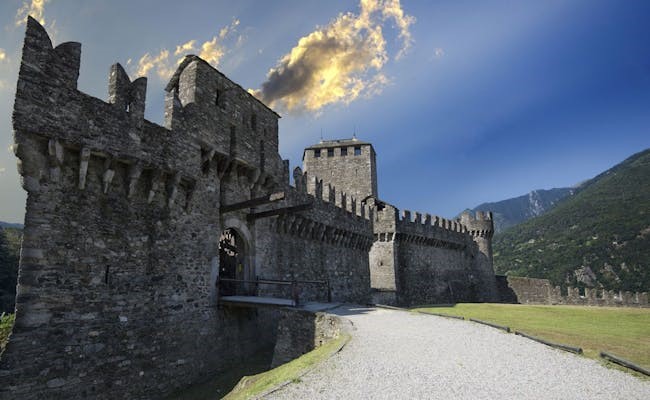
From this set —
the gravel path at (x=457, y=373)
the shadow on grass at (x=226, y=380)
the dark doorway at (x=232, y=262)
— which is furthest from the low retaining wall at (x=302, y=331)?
the dark doorway at (x=232, y=262)

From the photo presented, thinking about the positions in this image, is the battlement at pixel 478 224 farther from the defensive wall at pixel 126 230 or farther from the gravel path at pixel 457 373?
the gravel path at pixel 457 373

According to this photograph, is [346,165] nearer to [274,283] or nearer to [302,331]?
[274,283]

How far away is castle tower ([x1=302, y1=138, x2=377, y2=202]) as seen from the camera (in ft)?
120

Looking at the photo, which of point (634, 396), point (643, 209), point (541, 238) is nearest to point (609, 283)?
point (643, 209)

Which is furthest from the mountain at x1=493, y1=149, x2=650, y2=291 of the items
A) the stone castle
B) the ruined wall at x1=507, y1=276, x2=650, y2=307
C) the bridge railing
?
the stone castle

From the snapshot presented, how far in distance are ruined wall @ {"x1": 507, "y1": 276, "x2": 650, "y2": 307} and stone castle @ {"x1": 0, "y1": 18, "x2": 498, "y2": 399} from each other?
25.9m

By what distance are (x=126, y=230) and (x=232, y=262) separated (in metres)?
5.86

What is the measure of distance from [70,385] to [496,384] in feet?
27.3

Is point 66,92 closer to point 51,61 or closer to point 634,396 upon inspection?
point 51,61

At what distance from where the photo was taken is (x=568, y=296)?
3278 cm

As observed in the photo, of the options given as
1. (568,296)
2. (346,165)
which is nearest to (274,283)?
(346,165)

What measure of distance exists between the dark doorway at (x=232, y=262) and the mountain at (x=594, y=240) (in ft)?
186

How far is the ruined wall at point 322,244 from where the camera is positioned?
52.3 feet

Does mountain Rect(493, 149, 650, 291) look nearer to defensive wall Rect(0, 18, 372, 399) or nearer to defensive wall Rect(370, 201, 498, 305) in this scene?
defensive wall Rect(370, 201, 498, 305)
